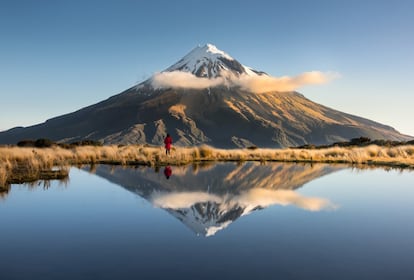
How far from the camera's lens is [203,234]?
6.64m

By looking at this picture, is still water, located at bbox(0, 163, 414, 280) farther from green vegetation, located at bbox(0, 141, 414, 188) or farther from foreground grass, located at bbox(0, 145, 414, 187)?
foreground grass, located at bbox(0, 145, 414, 187)

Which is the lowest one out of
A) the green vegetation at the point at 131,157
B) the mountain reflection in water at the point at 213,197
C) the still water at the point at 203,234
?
the still water at the point at 203,234

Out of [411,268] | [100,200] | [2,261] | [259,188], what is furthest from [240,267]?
[259,188]

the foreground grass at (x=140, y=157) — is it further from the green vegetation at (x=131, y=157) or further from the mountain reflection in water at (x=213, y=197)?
the mountain reflection in water at (x=213, y=197)

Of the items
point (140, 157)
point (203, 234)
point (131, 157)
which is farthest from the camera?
point (131, 157)

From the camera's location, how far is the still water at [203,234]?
4.94 m

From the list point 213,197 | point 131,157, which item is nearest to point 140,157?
point 131,157

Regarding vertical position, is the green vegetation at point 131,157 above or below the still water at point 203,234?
above

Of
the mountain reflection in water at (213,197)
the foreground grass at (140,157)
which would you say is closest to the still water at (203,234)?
the mountain reflection in water at (213,197)

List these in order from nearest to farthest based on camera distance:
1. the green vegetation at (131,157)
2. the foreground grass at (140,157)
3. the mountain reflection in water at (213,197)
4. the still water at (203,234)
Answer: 1. the still water at (203,234)
2. the mountain reflection in water at (213,197)
3. the green vegetation at (131,157)
4. the foreground grass at (140,157)

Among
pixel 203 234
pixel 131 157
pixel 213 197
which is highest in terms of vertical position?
pixel 131 157

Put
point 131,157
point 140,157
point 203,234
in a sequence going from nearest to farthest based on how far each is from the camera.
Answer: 1. point 203,234
2. point 140,157
3. point 131,157

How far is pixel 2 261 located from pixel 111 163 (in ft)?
60.7

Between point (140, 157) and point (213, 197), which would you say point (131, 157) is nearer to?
point (140, 157)
